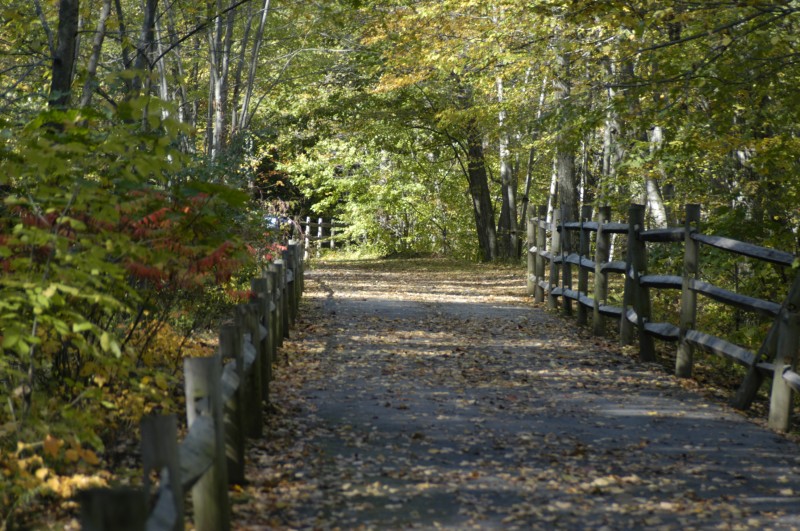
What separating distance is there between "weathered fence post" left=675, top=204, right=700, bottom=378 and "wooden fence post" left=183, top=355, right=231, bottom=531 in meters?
6.24

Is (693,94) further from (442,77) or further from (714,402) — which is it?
(442,77)

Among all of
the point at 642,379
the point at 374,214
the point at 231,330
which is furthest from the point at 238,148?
the point at 374,214

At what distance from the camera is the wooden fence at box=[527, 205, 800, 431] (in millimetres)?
7418

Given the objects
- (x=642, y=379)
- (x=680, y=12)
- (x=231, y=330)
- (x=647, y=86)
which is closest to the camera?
(x=231, y=330)

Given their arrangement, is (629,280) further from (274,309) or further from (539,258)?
(539,258)

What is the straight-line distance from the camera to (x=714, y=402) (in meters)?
8.55

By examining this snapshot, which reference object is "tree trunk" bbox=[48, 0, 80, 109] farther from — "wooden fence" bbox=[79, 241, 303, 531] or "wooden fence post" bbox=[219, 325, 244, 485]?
"wooden fence post" bbox=[219, 325, 244, 485]

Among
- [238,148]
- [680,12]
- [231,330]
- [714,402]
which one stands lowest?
[714,402]

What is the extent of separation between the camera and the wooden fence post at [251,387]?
638cm

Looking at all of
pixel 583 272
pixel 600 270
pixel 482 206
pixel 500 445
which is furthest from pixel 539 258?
pixel 482 206

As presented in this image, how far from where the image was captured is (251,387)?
6.51 m

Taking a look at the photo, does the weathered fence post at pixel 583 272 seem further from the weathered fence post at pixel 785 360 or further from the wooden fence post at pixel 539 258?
the weathered fence post at pixel 785 360

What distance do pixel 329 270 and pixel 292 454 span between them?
819 inches

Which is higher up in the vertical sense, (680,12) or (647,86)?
(680,12)
